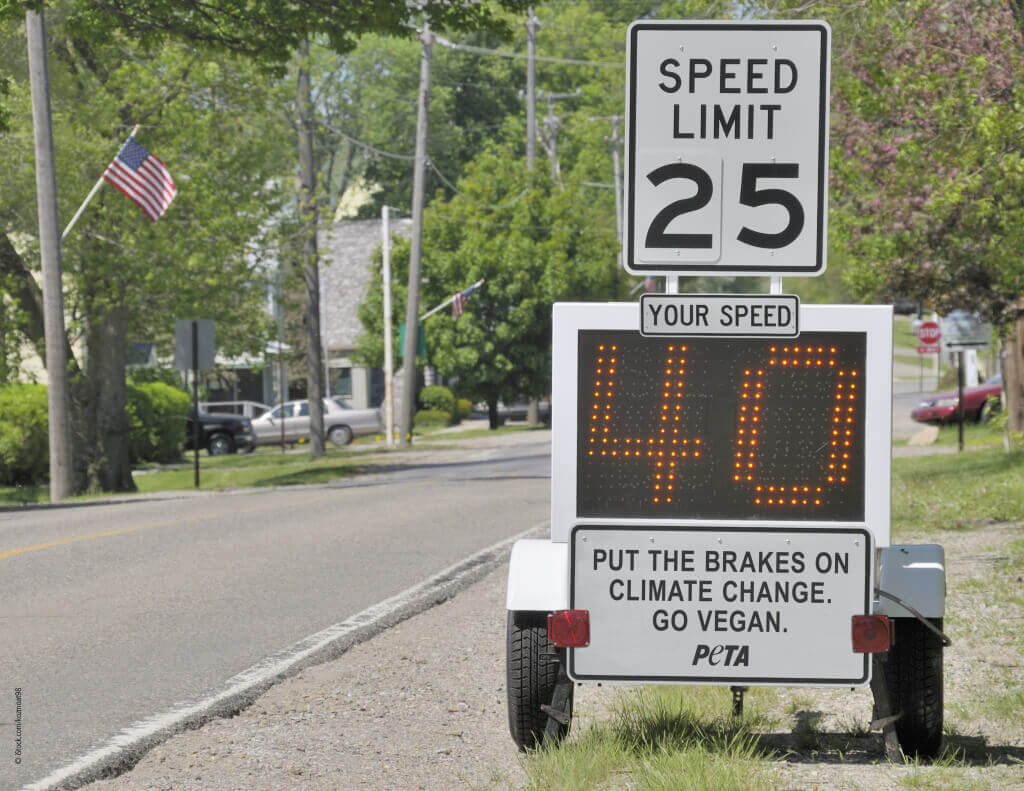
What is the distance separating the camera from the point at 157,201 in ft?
79.9

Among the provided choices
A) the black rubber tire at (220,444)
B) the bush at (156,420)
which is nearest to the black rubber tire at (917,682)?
the bush at (156,420)

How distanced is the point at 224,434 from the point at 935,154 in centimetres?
3713

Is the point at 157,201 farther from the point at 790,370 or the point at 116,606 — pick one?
the point at 790,370

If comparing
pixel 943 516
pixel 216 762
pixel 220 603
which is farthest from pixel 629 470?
pixel 943 516

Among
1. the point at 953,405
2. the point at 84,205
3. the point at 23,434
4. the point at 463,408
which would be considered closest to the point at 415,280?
the point at 953,405

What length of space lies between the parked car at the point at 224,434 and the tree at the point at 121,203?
1836 centimetres

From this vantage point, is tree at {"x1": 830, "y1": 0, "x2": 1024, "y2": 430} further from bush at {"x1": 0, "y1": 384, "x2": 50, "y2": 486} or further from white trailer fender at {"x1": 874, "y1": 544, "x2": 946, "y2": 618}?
bush at {"x1": 0, "y1": 384, "x2": 50, "y2": 486}

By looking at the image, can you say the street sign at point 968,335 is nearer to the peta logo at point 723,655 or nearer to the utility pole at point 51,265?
the utility pole at point 51,265

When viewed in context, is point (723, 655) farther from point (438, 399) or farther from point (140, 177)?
point (438, 399)

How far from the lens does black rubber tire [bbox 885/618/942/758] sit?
19.1ft

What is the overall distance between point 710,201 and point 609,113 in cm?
7921

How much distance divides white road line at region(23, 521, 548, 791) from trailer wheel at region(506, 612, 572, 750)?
67.0 inches

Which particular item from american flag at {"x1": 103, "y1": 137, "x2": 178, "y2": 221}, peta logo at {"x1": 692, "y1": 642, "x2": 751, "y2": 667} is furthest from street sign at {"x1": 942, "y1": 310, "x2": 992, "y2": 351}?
peta logo at {"x1": 692, "y1": 642, "x2": 751, "y2": 667}

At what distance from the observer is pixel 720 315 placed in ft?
18.2
